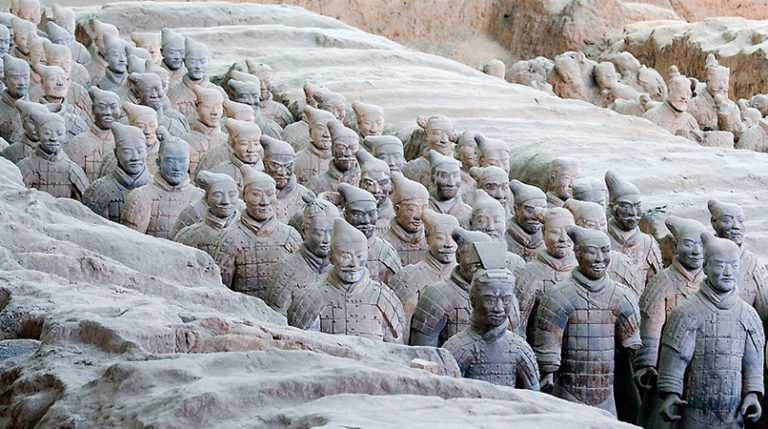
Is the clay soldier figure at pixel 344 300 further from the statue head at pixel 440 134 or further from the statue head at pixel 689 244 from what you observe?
the statue head at pixel 440 134

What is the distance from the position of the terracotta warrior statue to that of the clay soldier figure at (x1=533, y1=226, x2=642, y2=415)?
5.67 feet

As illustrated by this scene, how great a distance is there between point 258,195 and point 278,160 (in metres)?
0.84

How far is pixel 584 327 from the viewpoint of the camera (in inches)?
229

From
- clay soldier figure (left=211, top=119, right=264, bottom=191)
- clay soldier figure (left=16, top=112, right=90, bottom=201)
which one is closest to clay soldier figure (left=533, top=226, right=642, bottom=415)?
clay soldier figure (left=211, top=119, right=264, bottom=191)

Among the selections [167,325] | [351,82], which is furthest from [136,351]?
[351,82]

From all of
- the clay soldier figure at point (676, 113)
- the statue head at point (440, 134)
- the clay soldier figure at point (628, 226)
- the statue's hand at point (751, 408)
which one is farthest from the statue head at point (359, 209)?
the clay soldier figure at point (676, 113)

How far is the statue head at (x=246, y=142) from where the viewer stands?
24.3 feet

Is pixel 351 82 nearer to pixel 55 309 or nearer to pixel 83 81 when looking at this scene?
pixel 83 81

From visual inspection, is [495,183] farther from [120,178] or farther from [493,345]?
[493,345]

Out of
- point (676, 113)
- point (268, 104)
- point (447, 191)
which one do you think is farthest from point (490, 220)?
point (676, 113)

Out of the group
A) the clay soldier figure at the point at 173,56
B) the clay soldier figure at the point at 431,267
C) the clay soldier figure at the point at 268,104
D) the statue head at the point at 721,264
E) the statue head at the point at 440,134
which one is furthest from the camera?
the clay soldier figure at the point at 173,56

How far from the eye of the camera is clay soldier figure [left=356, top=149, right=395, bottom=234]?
6984 millimetres

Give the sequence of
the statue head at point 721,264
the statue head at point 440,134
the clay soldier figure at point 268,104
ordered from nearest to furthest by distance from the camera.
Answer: the statue head at point 721,264 < the statue head at point 440,134 < the clay soldier figure at point 268,104

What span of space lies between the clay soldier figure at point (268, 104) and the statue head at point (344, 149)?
187 cm
